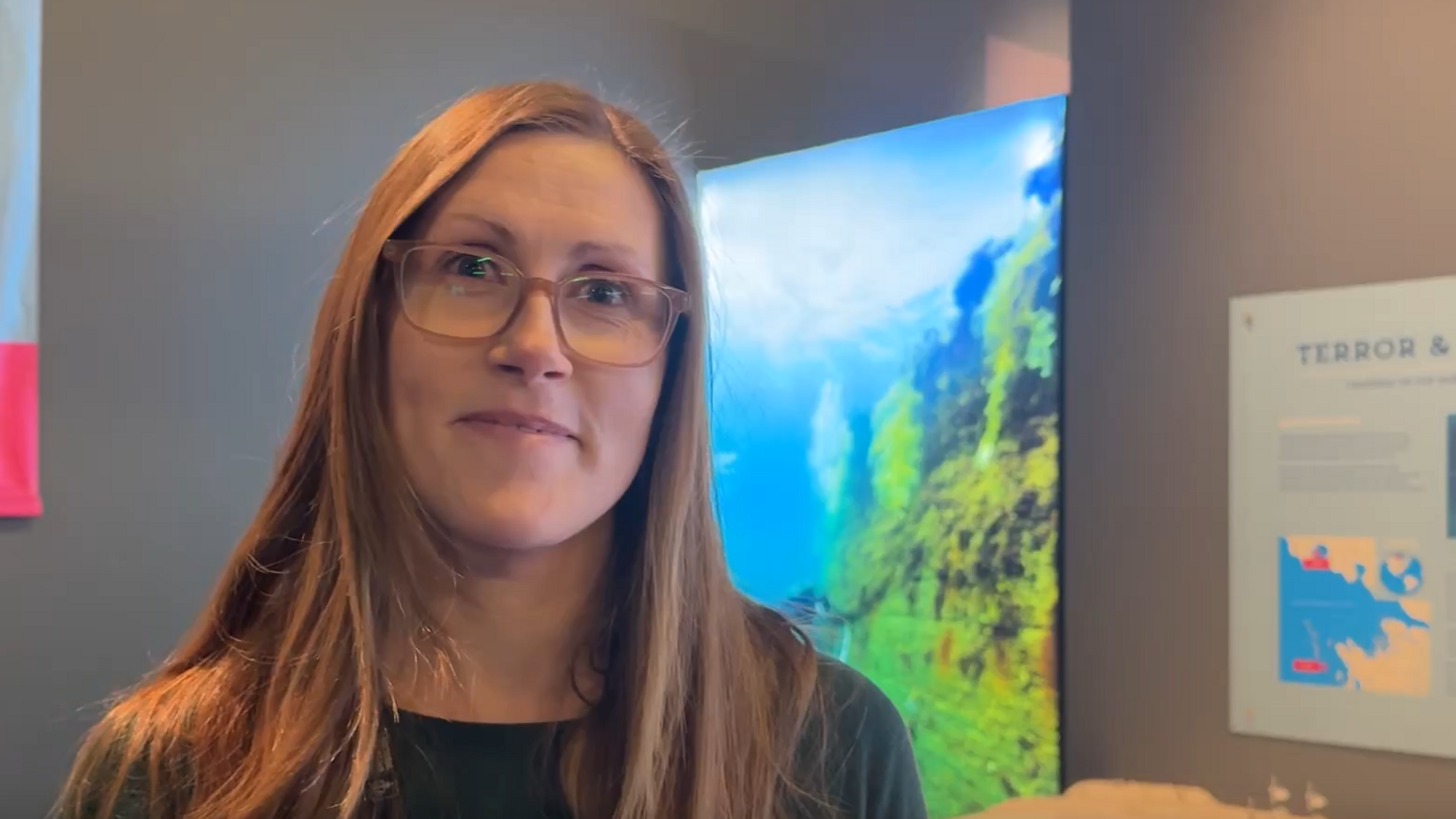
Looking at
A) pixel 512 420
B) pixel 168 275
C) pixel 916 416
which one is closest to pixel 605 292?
pixel 512 420

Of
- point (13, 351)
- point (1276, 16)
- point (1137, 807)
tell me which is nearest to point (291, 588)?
point (13, 351)

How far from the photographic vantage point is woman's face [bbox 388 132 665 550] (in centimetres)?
83

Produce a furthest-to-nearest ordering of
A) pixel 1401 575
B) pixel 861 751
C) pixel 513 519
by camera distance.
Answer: pixel 1401 575
pixel 861 751
pixel 513 519

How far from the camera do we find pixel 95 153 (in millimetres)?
1639

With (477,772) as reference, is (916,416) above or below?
above

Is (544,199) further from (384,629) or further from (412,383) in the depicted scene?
(384,629)

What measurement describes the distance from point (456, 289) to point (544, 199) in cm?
9

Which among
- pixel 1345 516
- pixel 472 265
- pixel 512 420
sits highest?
→ pixel 472 265

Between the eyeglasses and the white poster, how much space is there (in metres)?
1.13

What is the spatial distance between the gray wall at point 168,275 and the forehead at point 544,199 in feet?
3.23

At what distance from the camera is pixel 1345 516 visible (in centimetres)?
160

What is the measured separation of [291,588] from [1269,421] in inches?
51.5

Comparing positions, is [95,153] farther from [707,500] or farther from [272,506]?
[707,500]

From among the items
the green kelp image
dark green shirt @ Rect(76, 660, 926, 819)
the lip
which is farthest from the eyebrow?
the green kelp image
